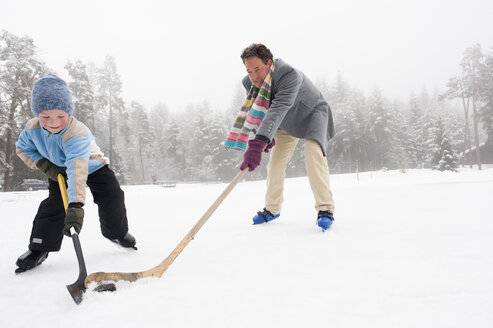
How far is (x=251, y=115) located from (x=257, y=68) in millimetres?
438

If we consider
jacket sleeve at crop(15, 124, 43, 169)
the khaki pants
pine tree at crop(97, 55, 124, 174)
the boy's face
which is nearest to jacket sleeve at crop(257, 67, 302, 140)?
the khaki pants

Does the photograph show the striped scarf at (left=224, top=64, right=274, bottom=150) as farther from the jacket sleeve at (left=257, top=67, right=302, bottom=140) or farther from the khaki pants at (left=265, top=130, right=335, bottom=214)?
the khaki pants at (left=265, top=130, right=335, bottom=214)

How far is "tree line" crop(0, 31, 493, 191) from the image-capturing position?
55.6ft

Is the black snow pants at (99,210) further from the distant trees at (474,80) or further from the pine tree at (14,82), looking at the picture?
the distant trees at (474,80)

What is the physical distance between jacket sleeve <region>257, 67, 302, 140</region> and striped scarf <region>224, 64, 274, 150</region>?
103mm

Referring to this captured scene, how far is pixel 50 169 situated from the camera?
2182 mm

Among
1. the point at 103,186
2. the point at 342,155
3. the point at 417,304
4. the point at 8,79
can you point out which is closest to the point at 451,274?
the point at 417,304

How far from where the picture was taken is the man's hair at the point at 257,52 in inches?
104

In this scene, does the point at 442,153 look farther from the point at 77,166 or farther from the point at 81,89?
the point at 77,166

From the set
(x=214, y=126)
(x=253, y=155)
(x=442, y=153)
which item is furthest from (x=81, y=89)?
(x=442, y=153)

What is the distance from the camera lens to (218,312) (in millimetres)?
1185

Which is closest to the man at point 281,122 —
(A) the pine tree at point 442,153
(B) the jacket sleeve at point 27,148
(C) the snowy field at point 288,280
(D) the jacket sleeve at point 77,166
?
(C) the snowy field at point 288,280

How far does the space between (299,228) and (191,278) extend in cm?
137

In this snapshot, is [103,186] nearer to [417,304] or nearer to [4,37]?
[417,304]
